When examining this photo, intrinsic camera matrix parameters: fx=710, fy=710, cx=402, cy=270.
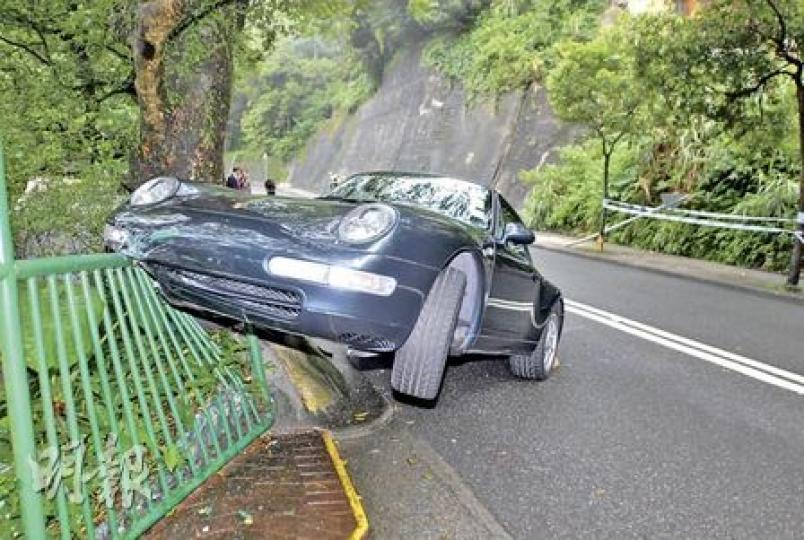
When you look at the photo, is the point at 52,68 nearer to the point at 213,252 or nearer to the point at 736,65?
the point at 213,252

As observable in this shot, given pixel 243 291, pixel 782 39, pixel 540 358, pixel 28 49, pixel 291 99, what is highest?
pixel 291 99

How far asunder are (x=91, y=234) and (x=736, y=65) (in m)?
9.96

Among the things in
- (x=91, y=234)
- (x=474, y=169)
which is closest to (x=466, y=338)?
(x=91, y=234)

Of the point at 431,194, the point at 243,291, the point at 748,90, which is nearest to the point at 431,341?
the point at 243,291

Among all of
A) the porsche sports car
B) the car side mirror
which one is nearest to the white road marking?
the car side mirror

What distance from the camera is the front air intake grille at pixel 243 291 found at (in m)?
3.39

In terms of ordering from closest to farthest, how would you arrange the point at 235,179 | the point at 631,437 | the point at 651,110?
1. the point at 631,437
2. the point at 651,110
3. the point at 235,179

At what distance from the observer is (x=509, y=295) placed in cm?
483

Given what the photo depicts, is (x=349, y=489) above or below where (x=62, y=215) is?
below

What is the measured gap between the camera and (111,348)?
2779mm

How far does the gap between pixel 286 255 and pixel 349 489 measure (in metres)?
1.16

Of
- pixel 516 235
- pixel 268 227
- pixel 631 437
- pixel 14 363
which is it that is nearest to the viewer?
pixel 14 363

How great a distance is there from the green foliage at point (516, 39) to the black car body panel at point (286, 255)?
24615 millimetres

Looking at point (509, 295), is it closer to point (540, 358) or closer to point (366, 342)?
point (540, 358)
